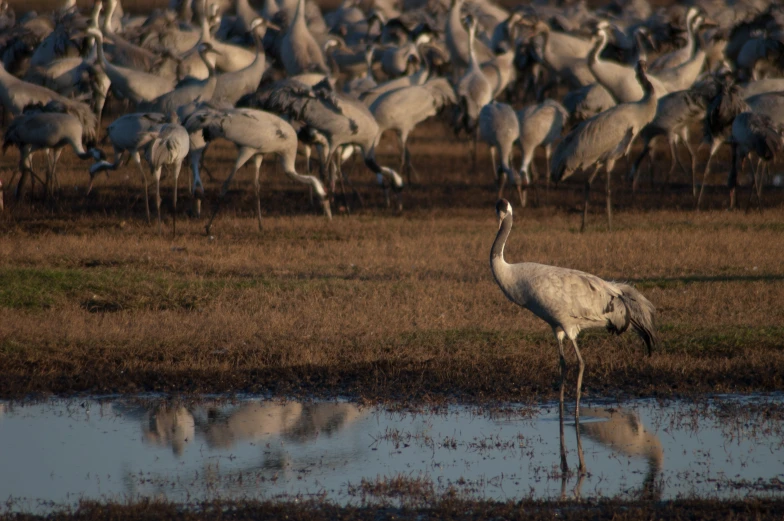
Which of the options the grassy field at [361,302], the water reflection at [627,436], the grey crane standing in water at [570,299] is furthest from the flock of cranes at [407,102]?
the grassy field at [361,302]

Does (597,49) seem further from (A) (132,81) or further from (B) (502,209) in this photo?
(B) (502,209)

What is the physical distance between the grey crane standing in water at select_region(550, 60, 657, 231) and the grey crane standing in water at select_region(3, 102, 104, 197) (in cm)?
576

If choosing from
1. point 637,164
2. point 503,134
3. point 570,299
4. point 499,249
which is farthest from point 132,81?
point 570,299

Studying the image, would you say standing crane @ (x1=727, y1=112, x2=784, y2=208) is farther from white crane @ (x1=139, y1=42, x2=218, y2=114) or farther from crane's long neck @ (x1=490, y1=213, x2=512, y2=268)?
crane's long neck @ (x1=490, y1=213, x2=512, y2=268)

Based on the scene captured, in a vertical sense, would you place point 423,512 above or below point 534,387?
above

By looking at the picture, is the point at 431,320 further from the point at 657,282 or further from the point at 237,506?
the point at 237,506

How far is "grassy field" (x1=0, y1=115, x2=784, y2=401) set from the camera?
6395 mm

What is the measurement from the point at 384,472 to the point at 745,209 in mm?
9391

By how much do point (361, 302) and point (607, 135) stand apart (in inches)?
183

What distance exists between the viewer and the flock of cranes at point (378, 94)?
1202 centimetres

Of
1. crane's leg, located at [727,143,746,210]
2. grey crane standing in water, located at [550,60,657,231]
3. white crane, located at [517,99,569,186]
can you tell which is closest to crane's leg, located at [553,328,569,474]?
grey crane standing in water, located at [550,60,657,231]

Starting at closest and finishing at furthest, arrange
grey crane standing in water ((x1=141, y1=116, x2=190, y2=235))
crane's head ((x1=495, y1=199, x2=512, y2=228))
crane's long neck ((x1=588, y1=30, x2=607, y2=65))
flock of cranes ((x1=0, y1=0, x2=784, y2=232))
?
crane's head ((x1=495, y1=199, x2=512, y2=228))
grey crane standing in water ((x1=141, y1=116, x2=190, y2=235))
flock of cranes ((x1=0, y1=0, x2=784, y2=232))
crane's long neck ((x1=588, y1=30, x2=607, y2=65))

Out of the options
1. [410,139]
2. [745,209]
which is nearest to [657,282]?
[745,209]

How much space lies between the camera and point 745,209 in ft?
42.8
